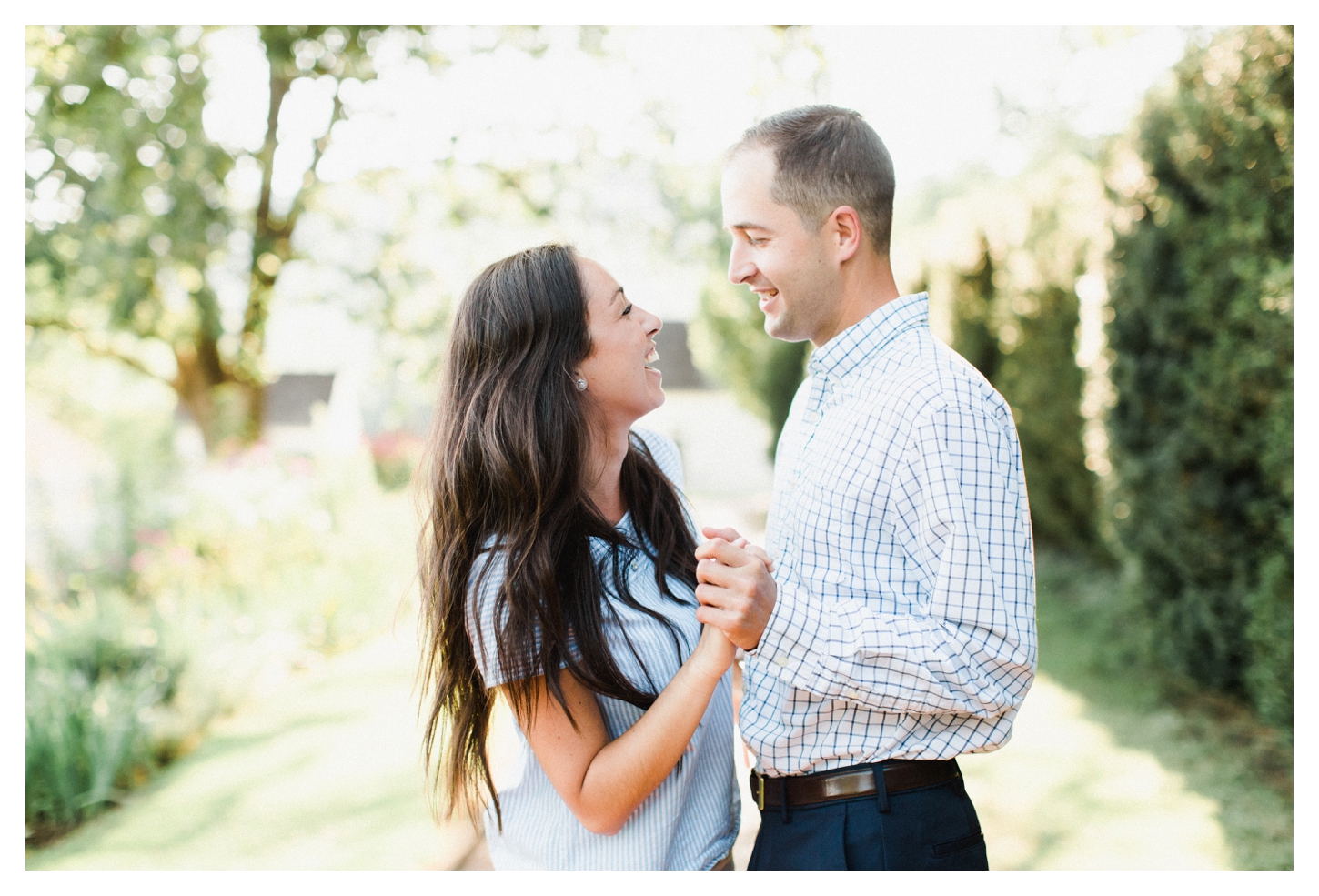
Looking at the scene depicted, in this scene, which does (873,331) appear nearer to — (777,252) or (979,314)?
(777,252)

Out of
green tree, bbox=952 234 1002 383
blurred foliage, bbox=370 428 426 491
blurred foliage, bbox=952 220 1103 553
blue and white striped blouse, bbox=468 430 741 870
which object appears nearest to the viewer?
blue and white striped blouse, bbox=468 430 741 870

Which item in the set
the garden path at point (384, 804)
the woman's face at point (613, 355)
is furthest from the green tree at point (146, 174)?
the woman's face at point (613, 355)

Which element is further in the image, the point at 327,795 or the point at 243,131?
the point at 243,131

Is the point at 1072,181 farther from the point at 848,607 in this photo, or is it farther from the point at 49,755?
the point at 49,755

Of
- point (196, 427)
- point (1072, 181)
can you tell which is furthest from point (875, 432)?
point (196, 427)

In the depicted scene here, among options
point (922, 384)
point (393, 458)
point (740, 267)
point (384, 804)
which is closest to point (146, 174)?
point (393, 458)

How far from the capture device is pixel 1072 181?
25.5 ft

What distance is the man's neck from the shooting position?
221 cm

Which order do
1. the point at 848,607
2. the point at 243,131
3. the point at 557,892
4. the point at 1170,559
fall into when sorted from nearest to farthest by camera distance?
the point at 848,607, the point at 557,892, the point at 1170,559, the point at 243,131

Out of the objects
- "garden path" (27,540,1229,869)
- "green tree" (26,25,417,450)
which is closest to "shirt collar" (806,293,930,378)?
"garden path" (27,540,1229,869)

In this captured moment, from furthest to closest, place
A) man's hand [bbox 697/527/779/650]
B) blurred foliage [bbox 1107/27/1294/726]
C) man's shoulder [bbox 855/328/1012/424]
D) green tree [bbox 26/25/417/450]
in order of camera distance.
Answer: green tree [bbox 26/25/417/450] → blurred foliage [bbox 1107/27/1294/726] → man's shoulder [bbox 855/328/1012/424] → man's hand [bbox 697/527/779/650]

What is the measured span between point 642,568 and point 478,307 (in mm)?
716

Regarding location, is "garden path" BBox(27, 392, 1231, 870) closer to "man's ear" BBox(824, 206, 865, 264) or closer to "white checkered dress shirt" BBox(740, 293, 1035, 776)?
"white checkered dress shirt" BBox(740, 293, 1035, 776)

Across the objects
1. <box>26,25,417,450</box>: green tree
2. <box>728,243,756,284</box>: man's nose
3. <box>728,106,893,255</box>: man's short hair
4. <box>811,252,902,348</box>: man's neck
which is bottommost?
<box>811,252,902,348</box>: man's neck
